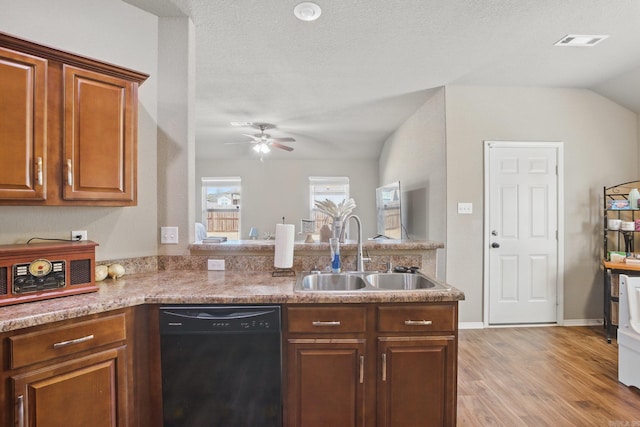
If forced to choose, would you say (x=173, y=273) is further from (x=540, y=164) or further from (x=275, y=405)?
(x=540, y=164)

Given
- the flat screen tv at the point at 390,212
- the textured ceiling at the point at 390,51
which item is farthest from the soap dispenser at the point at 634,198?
the flat screen tv at the point at 390,212

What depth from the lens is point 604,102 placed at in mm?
3553

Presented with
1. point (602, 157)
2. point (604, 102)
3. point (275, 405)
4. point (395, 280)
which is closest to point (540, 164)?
point (602, 157)

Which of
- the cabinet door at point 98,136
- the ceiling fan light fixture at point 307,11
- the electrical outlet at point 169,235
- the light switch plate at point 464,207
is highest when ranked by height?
the ceiling fan light fixture at point 307,11

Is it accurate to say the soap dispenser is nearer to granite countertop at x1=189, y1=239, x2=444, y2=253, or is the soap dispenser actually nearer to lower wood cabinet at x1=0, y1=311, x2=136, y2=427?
granite countertop at x1=189, y1=239, x2=444, y2=253

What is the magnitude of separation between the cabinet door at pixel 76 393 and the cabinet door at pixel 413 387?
3.91 feet

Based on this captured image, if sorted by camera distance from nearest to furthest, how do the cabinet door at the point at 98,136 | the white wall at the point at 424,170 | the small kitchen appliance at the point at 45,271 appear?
the small kitchen appliance at the point at 45,271, the cabinet door at the point at 98,136, the white wall at the point at 424,170

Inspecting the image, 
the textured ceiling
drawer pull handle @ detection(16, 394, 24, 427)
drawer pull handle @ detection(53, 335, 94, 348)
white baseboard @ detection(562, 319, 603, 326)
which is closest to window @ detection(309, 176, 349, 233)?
the textured ceiling

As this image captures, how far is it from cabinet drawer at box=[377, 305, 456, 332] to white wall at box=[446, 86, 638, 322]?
2055mm

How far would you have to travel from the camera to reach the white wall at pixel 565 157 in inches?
136

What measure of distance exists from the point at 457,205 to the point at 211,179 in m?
5.42

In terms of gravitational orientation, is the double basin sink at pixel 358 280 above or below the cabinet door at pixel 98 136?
below

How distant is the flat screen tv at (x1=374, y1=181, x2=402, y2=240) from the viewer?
4.71 meters

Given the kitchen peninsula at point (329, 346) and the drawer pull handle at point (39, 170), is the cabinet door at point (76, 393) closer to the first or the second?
the kitchen peninsula at point (329, 346)
